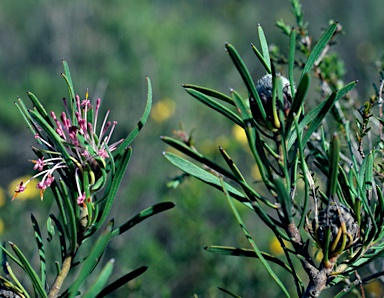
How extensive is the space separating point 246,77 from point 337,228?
0.17m

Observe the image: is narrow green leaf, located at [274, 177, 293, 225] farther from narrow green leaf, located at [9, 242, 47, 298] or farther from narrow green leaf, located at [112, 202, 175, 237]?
narrow green leaf, located at [9, 242, 47, 298]

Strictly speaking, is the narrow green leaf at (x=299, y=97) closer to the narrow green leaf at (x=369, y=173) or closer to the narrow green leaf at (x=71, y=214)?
the narrow green leaf at (x=369, y=173)

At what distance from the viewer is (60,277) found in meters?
0.50

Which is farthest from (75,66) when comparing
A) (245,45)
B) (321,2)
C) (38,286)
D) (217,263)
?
(38,286)

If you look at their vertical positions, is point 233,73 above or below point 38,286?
above

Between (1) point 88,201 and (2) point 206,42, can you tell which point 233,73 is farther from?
(1) point 88,201

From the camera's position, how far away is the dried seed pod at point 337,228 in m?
0.47

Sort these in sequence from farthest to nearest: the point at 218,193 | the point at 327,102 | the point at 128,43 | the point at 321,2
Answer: the point at 321,2 < the point at 128,43 < the point at 218,193 < the point at 327,102

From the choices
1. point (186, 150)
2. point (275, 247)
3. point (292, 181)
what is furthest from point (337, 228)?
point (275, 247)

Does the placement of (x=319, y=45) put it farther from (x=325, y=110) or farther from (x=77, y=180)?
(x=77, y=180)

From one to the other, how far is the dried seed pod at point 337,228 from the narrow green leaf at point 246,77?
0.37 ft

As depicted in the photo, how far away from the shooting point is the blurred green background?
219 cm

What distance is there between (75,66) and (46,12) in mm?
717

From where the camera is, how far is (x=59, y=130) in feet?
1.63
